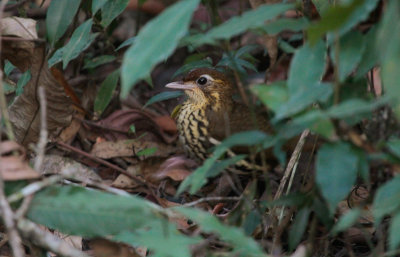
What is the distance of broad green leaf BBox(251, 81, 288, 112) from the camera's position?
181 centimetres

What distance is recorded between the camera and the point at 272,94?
183 centimetres

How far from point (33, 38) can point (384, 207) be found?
1547 millimetres

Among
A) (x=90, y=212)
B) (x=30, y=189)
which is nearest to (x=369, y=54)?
(x=90, y=212)

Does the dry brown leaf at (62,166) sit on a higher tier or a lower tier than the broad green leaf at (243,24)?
lower

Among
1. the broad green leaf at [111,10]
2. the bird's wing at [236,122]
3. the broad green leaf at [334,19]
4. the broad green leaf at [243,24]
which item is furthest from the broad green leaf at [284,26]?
the bird's wing at [236,122]

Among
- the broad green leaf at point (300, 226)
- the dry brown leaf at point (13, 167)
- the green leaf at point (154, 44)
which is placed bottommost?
the broad green leaf at point (300, 226)

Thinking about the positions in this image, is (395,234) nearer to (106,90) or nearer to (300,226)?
(300,226)

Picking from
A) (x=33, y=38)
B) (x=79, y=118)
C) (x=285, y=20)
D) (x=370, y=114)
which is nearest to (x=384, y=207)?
(x=370, y=114)

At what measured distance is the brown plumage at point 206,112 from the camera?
12.6 feet

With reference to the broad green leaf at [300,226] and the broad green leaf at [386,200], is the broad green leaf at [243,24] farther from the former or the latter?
the broad green leaf at [300,226]

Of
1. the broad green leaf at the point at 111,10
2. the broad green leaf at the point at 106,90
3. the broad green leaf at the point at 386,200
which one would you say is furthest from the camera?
the broad green leaf at the point at 106,90

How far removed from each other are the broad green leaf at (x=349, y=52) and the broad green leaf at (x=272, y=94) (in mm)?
155

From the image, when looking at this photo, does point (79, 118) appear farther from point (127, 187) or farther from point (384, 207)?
point (384, 207)

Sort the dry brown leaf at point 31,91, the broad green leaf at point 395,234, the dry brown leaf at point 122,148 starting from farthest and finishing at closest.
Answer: the dry brown leaf at point 122,148, the dry brown leaf at point 31,91, the broad green leaf at point 395,234
